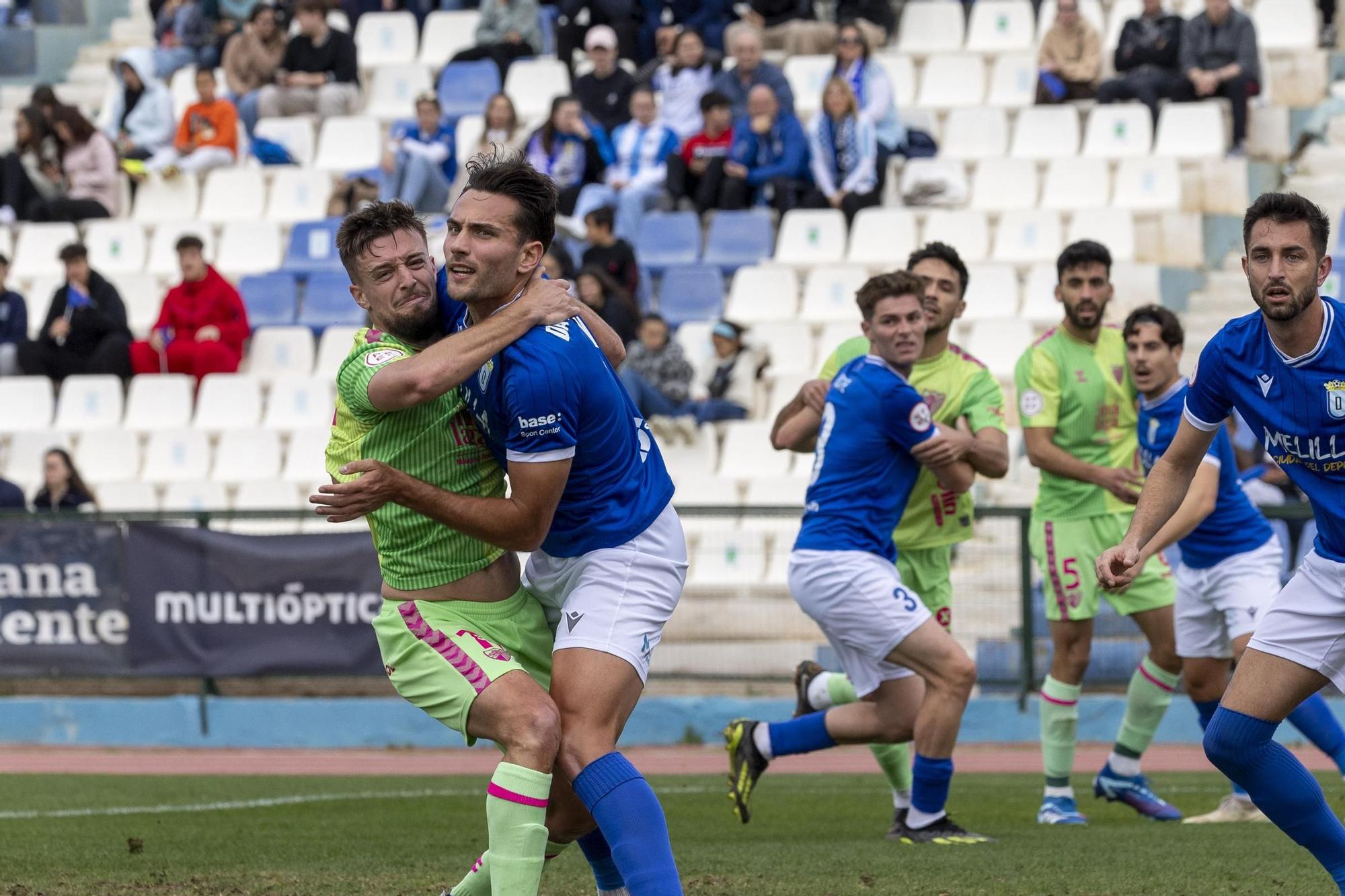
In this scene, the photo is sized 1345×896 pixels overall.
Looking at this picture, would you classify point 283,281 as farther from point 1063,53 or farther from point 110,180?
point 1063,53

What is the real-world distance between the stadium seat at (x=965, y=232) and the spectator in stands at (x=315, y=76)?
7.23 metres

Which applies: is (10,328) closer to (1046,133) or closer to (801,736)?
(1046,133)

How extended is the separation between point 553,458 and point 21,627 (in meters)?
9.51

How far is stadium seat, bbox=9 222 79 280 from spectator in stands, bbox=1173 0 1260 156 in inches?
446

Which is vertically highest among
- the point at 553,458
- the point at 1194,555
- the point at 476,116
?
the point at 476,116

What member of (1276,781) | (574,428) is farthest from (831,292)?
(574,428)

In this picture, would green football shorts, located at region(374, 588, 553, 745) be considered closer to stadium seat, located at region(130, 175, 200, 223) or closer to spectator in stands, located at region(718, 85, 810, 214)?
spectator in stands, located at region(718, 85, 810, 214)

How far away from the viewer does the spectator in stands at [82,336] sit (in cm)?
Result: 1720

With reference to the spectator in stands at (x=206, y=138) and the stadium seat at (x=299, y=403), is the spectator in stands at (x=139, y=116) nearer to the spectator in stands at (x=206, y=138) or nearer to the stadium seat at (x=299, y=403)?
the spectator in stands at (x=206, y=138)

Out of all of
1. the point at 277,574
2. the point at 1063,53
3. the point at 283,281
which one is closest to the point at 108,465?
the point at 283,281

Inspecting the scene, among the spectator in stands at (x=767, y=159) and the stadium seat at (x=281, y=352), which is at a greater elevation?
the spectator in stands at (x=767, y=159)

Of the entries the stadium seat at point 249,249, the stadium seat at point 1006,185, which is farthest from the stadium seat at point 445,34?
the stadium seat at point 1006,185

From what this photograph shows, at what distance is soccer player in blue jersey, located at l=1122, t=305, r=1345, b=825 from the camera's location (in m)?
8.86

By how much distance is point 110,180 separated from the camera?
1984 cm
